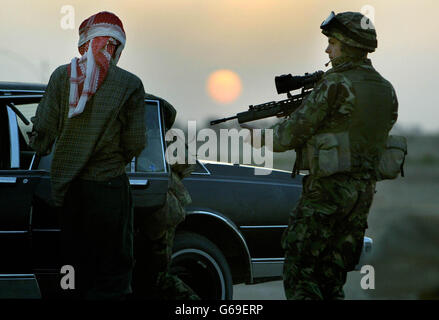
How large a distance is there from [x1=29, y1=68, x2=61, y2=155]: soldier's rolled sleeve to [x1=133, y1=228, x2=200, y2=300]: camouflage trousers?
1181 mm

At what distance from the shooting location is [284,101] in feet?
17.7

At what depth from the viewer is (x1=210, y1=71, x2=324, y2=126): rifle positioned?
17.5 ft

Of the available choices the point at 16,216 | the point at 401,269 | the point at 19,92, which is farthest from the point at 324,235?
the point at 401,269

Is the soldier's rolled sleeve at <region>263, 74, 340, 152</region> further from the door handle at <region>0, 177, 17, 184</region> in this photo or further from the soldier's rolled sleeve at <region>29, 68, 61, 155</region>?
the door handle at <region>0, 177, 17, 184</region>

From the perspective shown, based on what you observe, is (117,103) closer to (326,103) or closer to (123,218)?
(123,218)

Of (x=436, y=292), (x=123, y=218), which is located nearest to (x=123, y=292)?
(x=123, y=218)

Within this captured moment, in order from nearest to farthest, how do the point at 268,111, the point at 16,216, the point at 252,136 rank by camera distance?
the point at 252,136 < the point at 16,216 < the point at 268,111

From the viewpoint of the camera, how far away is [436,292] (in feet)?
26.8

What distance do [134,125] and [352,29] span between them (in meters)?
1.41

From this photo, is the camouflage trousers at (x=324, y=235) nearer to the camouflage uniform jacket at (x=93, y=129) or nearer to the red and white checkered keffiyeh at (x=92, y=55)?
the camouflage uniform jacket at (x=93, y=129)

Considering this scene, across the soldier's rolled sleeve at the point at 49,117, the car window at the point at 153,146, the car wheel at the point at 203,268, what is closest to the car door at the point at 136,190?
the car window at the point at 153,146

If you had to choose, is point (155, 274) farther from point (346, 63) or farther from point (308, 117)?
point (346, 63)

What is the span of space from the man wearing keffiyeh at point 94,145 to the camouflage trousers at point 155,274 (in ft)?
2.68

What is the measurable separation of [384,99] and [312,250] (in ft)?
3.28
